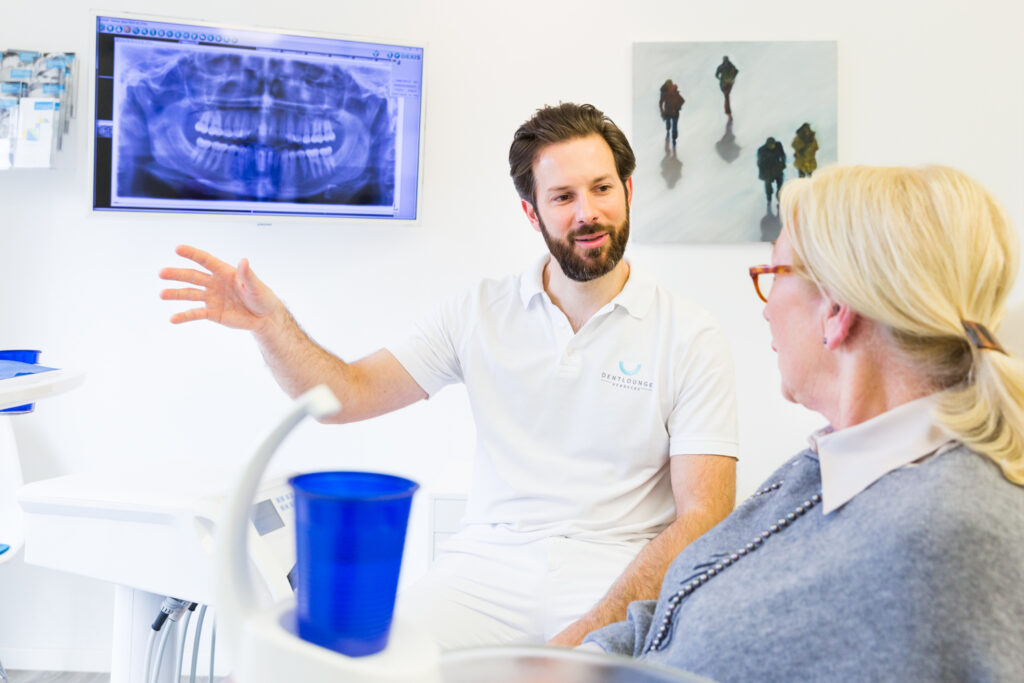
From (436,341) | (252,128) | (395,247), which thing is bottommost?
(436,341)

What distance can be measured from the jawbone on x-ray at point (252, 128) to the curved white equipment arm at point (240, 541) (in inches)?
83.2

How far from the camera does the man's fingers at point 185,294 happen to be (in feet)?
4.81

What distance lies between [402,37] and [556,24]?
0.48 meters

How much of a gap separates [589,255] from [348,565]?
129 centimetres

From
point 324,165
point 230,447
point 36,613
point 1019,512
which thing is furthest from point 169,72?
point 1019,512

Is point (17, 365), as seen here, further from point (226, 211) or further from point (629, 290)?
point (629, 290)

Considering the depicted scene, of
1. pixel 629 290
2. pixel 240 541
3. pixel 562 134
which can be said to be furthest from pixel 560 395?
pixel 240 541

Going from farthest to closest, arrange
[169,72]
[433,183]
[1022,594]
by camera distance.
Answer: [433,183] → [169,72] → [1022,594]

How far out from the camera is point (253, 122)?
8.36ft

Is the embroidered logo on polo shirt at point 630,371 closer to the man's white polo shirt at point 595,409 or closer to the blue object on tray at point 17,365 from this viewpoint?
the man's white polo shirt at point 595,409

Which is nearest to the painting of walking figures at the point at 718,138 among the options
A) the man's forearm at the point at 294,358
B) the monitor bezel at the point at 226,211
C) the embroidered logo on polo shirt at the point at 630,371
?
the monitor bezel at the point at 226,211

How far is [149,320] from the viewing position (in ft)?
8.77

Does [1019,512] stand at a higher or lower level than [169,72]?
lower

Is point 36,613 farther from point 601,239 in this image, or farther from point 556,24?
point 556,24
